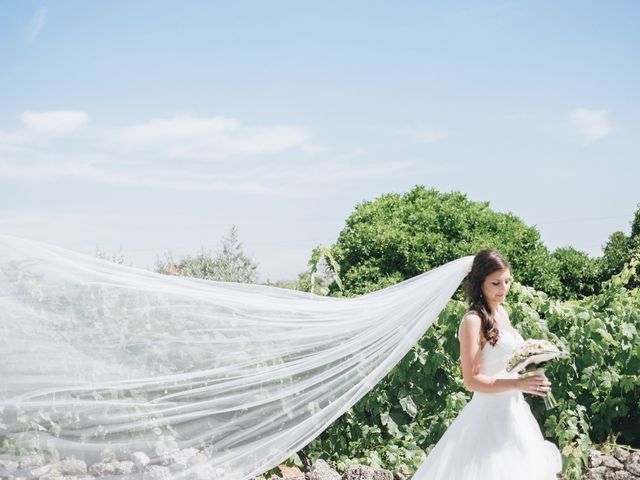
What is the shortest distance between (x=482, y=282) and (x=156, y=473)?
1790mm

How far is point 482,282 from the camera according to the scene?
3568mm

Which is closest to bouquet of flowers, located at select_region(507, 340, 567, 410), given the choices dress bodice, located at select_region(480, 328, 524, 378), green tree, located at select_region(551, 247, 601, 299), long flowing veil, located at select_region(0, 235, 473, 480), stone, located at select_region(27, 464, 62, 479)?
dress bodice, located at select_region(480, 328, 524, 378)

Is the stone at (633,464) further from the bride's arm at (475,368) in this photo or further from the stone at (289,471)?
the stone at (289,471)

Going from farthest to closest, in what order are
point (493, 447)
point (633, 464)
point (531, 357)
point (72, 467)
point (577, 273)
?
1. point (577, 273)
2. point (633, 464)
3. point (72, 467)
4. point (493, 447)
5. point (531, 357)

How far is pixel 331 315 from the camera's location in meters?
4.04

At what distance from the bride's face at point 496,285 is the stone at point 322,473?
143cm

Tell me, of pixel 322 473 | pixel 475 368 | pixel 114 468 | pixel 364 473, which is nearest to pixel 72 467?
pixel 114 468

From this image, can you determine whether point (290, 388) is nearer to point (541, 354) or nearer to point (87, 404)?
point (87, 404)

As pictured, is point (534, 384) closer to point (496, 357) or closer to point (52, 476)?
point (496, 357)

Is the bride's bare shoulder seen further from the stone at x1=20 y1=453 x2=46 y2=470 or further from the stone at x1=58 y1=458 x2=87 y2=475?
the stone at x1=20 y1=453 x2=46 y2=470

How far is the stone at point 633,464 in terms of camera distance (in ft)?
14.3

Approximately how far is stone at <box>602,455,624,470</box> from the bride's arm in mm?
1340

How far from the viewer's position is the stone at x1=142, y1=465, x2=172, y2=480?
11.9 feet

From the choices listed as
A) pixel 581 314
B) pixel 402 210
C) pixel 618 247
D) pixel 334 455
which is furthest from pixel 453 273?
pixel 618 247
